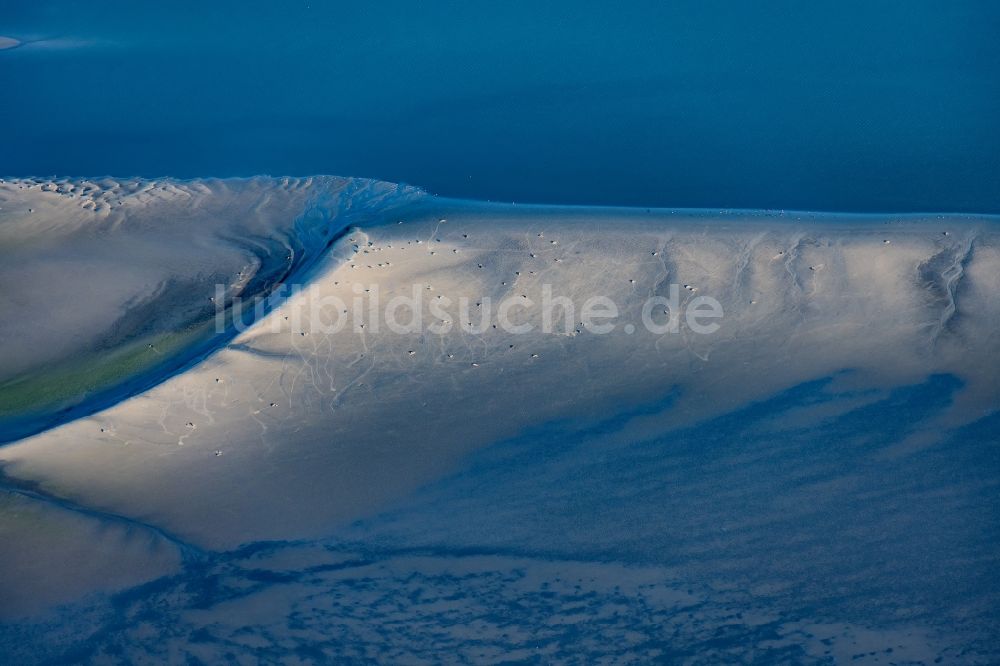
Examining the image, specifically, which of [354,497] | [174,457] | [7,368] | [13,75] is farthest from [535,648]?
[13,75]

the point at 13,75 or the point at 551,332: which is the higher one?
the point at 13,75

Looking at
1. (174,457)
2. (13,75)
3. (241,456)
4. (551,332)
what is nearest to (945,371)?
(551,332)

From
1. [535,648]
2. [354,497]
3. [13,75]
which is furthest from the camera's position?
[13,75]

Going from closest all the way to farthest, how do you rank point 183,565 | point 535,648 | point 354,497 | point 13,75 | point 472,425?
point 535,648 < point 183,565 < point 354,497 < point 472,425 < point 13,75

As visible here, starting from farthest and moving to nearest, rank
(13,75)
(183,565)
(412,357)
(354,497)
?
(13,75) → (412,357) → (354,497) → (183,565)

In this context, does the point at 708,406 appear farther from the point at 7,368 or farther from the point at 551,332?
the point at 7,368

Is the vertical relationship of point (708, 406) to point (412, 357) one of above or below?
below

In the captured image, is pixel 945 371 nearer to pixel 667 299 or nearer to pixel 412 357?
pixel 667 299

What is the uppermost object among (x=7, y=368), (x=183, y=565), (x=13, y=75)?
(x=13, y=75)

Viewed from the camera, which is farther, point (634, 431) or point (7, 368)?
point (7, 368)
